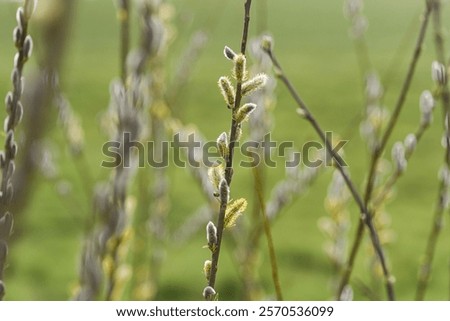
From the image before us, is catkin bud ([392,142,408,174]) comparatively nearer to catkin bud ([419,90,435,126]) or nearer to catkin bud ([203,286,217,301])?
catkin bud ([419,90,435,126])

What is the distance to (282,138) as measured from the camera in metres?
3.59

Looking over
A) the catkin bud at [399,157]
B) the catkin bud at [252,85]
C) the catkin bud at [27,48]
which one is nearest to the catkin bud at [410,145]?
the catkin bud at [399,157]

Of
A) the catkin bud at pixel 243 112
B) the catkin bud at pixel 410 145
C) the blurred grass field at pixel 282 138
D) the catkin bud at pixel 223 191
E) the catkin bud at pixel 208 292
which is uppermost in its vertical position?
the catkin bud at pixel 243 112

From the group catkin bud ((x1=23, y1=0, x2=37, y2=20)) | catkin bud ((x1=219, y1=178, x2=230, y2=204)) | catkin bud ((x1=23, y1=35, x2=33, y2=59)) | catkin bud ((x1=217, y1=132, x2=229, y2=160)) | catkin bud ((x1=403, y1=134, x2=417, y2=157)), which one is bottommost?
catkin bud ((x1=403, y1=134, x2=417, y2=157))

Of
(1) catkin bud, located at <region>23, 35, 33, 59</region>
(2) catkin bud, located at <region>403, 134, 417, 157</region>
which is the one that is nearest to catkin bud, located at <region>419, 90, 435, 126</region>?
Answer: (2) catkin bud, located at <region>403, 134, 417, 157</region>

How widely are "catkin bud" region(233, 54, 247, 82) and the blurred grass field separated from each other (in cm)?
43

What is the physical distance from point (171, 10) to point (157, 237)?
374 millimetres

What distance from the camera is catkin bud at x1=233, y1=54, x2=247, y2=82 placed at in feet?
1.27

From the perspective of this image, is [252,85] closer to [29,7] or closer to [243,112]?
[243,112]

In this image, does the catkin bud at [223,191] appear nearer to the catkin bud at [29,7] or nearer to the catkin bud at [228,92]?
the catkin bud at [228,92]

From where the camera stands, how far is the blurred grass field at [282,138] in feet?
6.81

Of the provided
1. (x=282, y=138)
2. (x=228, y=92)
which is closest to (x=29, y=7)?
(x=228, y=92)

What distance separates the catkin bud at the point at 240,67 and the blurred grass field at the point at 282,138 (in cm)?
43
